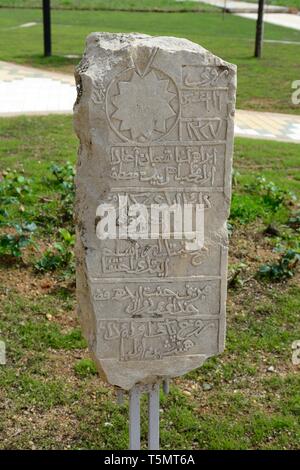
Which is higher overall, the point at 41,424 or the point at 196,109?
the point at 196,109

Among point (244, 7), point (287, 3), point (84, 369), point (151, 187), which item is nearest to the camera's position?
point (151, 187)

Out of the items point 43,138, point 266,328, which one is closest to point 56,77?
→ point 43,138

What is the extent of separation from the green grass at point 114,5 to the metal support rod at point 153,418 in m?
24.7

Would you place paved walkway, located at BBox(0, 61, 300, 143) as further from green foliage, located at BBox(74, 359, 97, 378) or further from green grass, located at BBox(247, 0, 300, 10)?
green grass, located at BBox(247, 0, 300, 10)

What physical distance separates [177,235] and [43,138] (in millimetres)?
6090

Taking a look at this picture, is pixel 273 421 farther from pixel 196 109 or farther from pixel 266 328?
pixel 196 109

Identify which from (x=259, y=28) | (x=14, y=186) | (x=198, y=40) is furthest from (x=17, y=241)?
(x=198, y=40)

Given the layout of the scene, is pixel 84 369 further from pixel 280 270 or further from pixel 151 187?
pixel 280 270

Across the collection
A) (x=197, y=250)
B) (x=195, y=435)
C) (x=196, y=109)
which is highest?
(x=196, y=109)

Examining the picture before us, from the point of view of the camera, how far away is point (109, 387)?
448 cm

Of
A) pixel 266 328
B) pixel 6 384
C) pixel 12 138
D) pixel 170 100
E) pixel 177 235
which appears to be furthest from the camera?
pixel 12 138

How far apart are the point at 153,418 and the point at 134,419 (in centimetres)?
10

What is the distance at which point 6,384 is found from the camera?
4410 mm

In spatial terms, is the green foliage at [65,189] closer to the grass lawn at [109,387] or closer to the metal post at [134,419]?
the grass lawn at [109,387]
